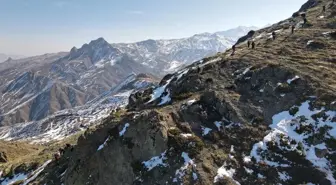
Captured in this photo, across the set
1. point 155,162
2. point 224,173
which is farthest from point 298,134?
point 155,162

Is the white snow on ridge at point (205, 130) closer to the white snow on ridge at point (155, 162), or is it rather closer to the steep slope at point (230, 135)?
the steep slope at point (230, 135)

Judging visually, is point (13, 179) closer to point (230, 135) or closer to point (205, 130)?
point (205, 130)

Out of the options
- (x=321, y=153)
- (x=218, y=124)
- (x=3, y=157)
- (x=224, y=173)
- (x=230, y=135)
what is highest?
(x=218, y=124)

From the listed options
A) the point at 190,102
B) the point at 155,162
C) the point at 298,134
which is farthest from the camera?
the point at 190,102

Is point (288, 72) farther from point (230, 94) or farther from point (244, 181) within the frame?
point (244, 181)

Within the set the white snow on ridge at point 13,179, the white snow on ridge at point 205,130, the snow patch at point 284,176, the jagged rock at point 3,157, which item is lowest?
the jagged rock at point 3,157

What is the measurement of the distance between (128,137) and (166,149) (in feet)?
19.6

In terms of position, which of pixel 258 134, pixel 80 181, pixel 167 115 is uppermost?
pixel 167 115

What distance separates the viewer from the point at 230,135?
46625mm

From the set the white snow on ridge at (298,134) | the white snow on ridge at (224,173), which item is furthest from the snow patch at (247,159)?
the white snow on ridge at (224,173)

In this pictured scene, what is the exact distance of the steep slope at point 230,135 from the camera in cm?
4088

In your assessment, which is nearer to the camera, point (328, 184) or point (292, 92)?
point (328, 184)

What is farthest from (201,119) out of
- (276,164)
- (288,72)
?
(288,72)

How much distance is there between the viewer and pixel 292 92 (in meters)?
52.6
